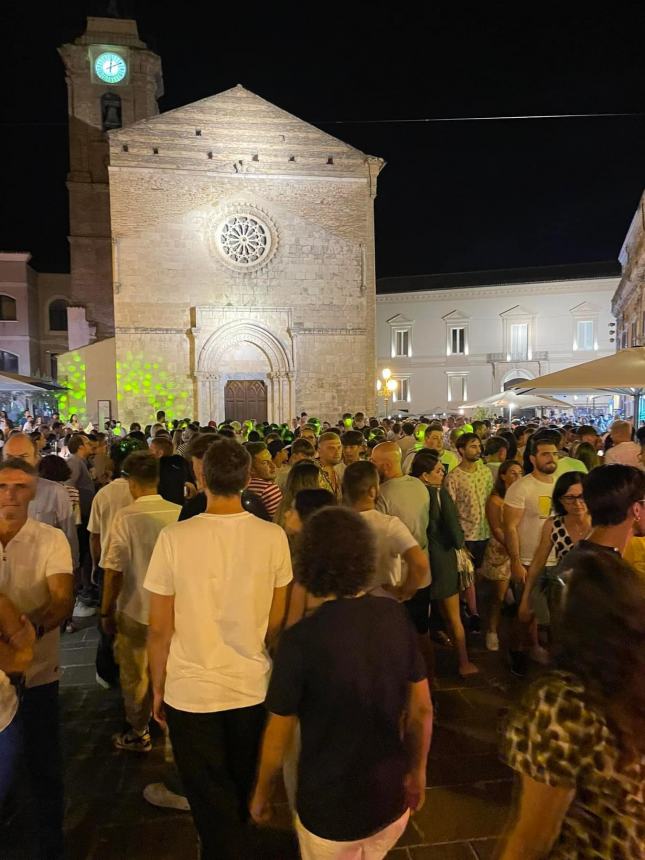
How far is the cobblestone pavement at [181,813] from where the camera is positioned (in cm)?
292

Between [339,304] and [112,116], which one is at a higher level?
[112,116]

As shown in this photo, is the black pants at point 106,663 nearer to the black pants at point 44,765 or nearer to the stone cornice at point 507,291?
the black pants at point 44,765

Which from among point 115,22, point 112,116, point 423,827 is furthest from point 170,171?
point 423,827

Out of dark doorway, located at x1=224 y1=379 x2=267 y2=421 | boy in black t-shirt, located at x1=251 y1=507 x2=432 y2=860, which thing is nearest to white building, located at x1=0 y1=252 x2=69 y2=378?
dark doorway, located at x1=224 y1=379 x2=267 y2=421

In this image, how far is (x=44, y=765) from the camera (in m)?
2.64

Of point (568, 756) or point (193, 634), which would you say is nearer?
point (568, 756)

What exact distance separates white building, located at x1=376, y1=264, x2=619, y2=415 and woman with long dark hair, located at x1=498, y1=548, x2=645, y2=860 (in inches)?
1395

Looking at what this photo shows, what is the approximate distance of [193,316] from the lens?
22.1 metres

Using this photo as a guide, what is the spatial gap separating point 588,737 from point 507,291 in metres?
36.9

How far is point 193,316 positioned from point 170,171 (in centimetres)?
512

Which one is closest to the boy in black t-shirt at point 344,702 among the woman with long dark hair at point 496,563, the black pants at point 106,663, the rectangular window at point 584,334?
the black pants at point 106,663

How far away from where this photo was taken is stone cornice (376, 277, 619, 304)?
35.1m

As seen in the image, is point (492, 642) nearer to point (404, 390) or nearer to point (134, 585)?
point (134, 585)

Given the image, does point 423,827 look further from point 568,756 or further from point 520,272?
point 520,272
